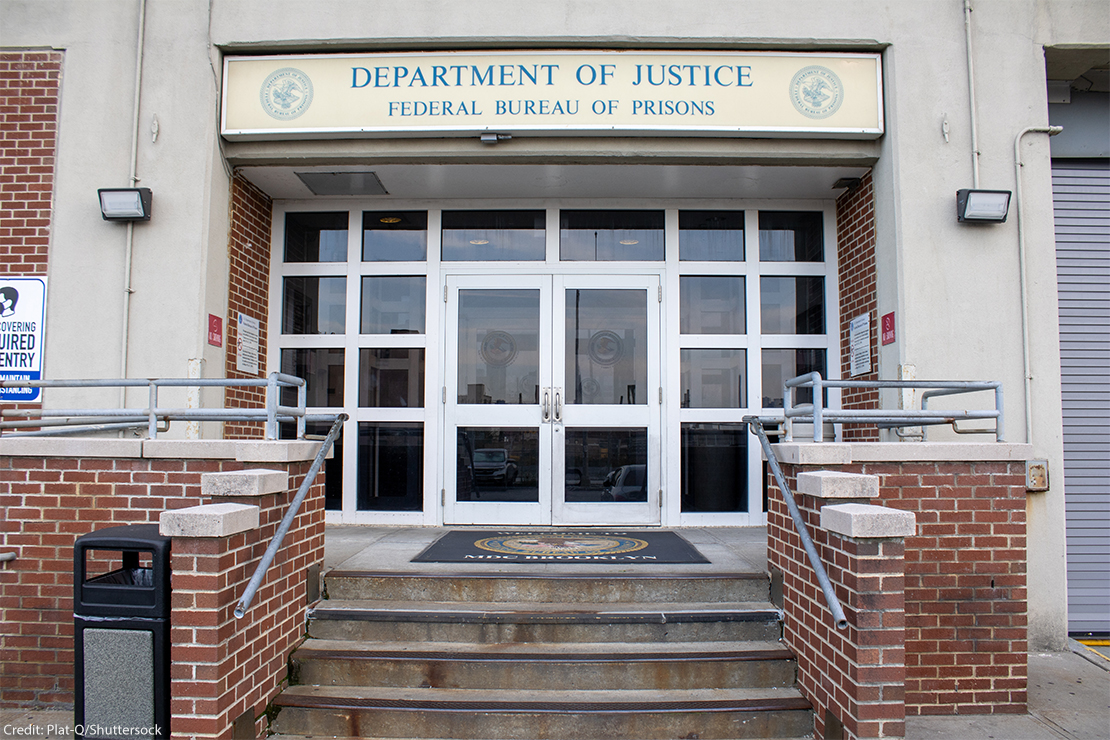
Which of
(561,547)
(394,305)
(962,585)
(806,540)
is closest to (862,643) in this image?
(806,540)

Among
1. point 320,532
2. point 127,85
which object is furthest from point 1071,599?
point 127,85

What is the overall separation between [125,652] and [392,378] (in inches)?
139

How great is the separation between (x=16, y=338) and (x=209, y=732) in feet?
13.1

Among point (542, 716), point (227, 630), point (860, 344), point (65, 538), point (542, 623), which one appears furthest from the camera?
point (860, 344)

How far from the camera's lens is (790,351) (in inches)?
254

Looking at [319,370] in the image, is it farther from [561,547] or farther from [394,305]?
[561,547]

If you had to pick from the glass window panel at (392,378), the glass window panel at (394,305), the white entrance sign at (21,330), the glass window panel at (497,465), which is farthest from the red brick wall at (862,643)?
the white entrance sign at (21,330)

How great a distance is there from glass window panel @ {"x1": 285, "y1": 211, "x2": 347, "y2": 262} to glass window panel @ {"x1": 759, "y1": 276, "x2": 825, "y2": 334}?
3.97 metres

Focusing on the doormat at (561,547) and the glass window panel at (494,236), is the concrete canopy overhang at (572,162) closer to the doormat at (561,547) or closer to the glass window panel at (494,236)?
the glass window panel at (494,236)

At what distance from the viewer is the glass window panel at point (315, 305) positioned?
259 inches

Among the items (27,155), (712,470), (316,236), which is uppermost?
(27,155)

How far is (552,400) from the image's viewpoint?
249 inches

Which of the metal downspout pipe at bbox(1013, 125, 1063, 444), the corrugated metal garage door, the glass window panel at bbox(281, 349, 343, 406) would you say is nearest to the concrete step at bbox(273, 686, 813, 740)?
the metal downspout pipe at bbox(1013, 125, 1063, 444)

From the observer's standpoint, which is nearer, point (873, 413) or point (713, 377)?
point (873, 413)
